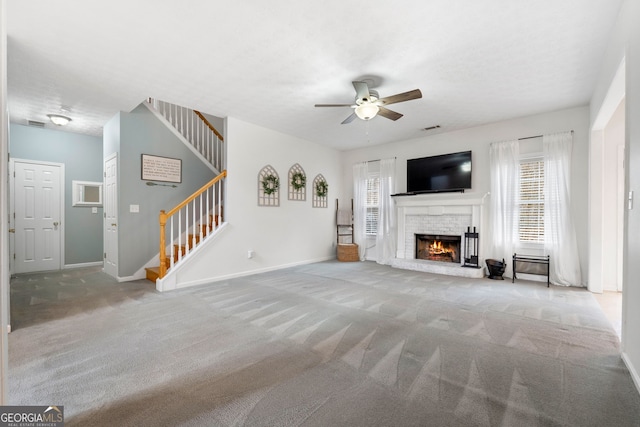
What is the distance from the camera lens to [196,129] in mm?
6066

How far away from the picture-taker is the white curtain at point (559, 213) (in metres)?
4.50

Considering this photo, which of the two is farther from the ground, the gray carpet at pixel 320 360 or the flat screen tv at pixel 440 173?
the flat screen tv at pixel 440 173

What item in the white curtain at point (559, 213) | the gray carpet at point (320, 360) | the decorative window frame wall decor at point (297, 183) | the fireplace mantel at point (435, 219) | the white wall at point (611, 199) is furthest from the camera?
the decorative window frame wall decor at point (297, 183)

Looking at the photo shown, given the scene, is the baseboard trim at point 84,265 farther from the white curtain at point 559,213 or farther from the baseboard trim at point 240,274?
the white curtain at point 559,213

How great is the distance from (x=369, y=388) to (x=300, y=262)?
4658 mm

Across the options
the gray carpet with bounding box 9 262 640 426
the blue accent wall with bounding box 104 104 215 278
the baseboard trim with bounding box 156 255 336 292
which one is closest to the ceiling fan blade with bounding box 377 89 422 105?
the gray carpet with bounding box 9 262 640 426

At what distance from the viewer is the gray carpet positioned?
163 cm

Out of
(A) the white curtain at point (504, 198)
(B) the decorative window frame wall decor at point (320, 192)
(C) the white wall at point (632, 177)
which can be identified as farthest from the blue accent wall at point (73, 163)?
(C) the white wall at point (632, 177)

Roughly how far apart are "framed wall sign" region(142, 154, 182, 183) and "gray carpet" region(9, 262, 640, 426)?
2.22m

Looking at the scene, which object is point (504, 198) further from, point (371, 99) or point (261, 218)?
point (261, 218)

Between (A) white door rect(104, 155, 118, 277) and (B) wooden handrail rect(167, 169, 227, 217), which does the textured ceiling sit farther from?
(B) wooden handrail rect(167, 169, 227, 217)

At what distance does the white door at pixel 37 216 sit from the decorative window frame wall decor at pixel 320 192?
5352 millimetres

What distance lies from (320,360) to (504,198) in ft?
15.3

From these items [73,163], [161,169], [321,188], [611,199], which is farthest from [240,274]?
[611,199]
